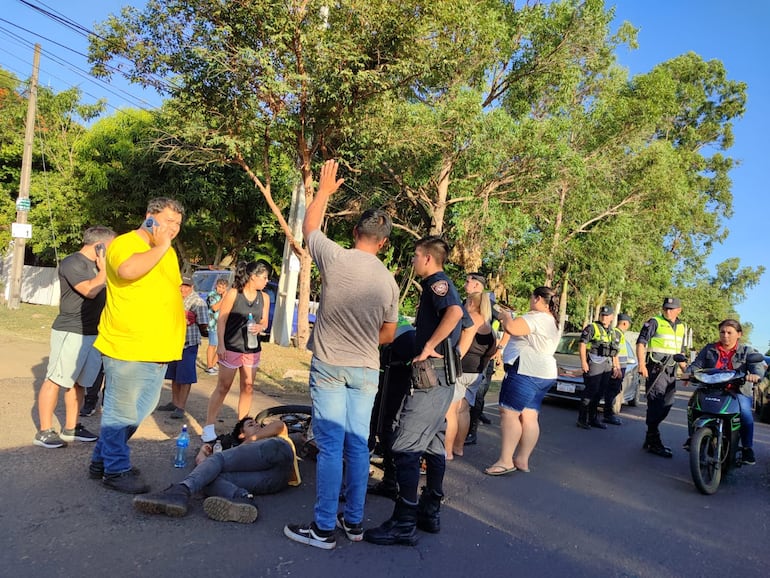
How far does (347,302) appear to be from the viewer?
11.9 ft

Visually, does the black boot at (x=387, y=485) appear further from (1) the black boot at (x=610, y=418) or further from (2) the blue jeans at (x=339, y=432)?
(1) the black boot at (x=610, y=418)

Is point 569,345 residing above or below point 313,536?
above

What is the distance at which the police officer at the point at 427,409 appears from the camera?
3752 millimetres

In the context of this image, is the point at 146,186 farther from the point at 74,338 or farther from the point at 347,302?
the point at 347,302

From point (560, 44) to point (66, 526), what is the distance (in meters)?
17.3

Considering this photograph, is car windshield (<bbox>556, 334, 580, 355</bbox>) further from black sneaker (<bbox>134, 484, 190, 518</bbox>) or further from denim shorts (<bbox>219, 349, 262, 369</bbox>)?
black sneaker (<bbox>134, 484, 190, 518</bbox>)

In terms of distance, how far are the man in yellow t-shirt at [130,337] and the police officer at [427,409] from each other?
67.5 inches

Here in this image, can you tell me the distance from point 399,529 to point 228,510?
1075 millimetres

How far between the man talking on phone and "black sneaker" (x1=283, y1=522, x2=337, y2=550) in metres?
2.45

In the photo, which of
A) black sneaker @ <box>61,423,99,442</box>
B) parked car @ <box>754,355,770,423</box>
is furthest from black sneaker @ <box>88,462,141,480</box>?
parked car @ <box>754,355,770,423</box>

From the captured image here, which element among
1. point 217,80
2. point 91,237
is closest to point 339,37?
point 217,80

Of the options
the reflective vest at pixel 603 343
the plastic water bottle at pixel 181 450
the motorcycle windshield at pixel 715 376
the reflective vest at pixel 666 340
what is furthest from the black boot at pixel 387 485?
the reflective vest at pixel 603 343

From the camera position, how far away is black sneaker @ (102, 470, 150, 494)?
3941 millimetres

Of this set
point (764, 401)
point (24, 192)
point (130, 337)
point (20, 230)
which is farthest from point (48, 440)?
point (24, 192)
